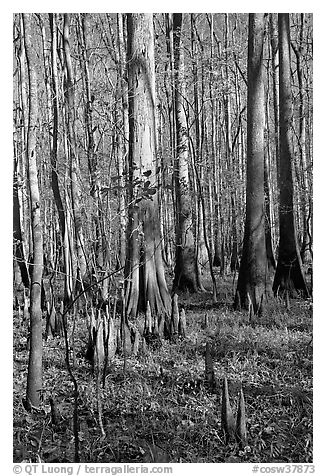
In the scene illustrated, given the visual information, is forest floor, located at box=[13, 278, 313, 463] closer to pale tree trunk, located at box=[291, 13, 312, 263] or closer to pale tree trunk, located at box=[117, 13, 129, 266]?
pale tree trunk, located at box=[117, 13, 129, 266]

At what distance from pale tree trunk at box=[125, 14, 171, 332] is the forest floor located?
76cm

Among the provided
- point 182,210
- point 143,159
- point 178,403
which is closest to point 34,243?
point 178,403

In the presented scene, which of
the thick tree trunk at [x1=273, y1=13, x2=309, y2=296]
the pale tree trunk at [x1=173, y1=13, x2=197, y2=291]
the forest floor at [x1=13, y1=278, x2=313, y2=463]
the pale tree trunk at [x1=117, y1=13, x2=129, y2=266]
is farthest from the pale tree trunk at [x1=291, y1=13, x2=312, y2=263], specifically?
the forest floor at [x1=13, y1=278, x2=313, y2=463]

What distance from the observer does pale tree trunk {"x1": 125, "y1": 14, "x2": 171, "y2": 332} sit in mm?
5270

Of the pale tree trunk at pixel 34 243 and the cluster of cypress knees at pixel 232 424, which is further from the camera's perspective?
the pale tree trunk at pixel 34 243

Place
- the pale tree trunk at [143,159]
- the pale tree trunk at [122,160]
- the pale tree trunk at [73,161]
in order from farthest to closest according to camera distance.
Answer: the pale tree trunk at [143,159], the pale tree trunk at [122,160], the pale tree trunk at [73,161]

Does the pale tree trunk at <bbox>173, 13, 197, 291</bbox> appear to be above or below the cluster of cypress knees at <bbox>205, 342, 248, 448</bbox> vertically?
above

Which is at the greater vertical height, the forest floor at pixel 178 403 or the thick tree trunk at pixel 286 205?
the thick tree trunk at pixel 286 205

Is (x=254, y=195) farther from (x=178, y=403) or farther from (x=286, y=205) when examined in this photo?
(x=178, y=403)

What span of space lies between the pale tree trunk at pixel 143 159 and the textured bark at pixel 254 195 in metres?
0.99

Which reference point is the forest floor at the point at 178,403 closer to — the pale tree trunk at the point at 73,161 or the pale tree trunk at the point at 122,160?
the pale tree trunk at the point at 73,161

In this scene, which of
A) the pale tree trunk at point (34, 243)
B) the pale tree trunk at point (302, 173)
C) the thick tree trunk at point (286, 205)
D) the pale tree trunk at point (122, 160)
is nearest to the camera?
the pale tree trunk at point (34, 243)

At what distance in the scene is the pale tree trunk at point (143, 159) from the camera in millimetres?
5270
